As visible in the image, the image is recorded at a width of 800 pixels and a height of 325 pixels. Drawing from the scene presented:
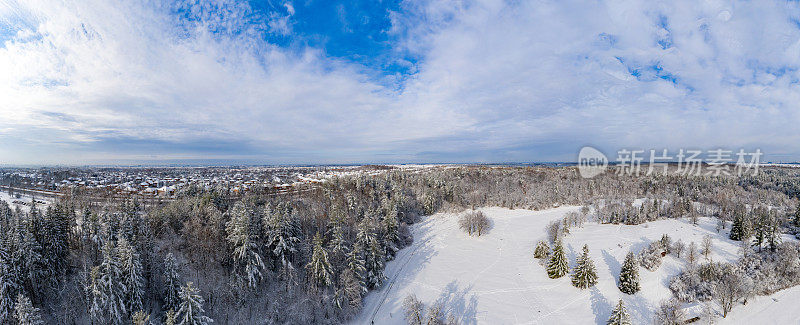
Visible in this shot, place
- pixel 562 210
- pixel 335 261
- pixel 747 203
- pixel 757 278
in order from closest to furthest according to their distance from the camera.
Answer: pixel 757 278
pixel 335 261
pixel 747 203
pixel 562 210

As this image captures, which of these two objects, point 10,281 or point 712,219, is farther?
point 712,219

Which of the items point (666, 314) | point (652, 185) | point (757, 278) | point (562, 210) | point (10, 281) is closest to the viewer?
point (10, 281)

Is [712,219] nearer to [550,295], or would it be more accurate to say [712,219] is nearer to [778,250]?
[778,250]

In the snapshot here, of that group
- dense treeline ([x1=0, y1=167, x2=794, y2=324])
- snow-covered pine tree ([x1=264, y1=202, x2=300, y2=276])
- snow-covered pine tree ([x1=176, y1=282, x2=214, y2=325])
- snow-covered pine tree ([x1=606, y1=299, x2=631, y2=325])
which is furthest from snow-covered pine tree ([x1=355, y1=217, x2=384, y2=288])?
snow-covered pine tree ([x1=606, y1=299, x2=631, y2=325])

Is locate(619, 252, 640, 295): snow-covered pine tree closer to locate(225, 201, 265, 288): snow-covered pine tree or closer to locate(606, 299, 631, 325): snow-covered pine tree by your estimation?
locate(606, 299, 631, 325): snow-covered pine tree

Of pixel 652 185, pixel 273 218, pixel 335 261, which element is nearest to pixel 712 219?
pixel 652 185

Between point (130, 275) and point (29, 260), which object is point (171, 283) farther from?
point (29, 260)
